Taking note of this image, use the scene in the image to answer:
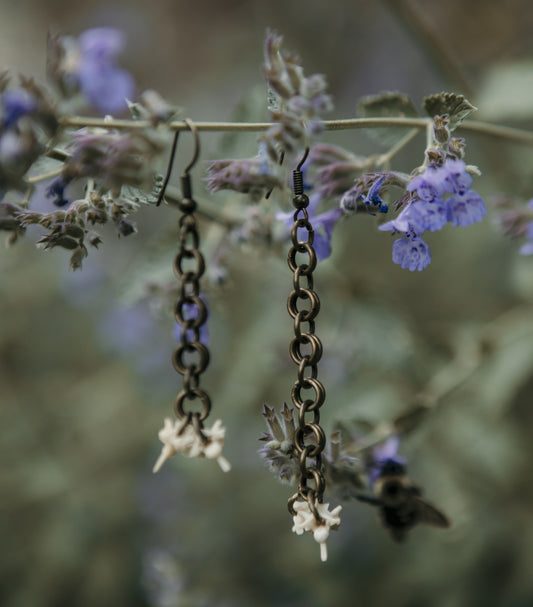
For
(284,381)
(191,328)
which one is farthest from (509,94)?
(284,381)

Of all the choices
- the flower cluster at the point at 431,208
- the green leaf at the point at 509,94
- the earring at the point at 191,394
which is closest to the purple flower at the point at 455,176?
the flower cluster at the point at 431,208

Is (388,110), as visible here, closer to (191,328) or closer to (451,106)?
(451,106)

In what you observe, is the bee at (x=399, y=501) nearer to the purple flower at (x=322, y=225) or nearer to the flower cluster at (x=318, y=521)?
the flower cluster at (x=318, y=521)

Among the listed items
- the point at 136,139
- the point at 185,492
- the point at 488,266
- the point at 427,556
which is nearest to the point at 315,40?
the point at 488,266

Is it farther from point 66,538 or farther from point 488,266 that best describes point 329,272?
point 66,538

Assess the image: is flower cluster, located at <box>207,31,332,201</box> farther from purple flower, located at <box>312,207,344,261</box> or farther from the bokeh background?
the bokeh background

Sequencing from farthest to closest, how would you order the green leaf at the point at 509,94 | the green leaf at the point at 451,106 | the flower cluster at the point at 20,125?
the green leaf at the point at 509,94
the green leaf at the point at 451,106
the flower cluster at the point at 20,125
